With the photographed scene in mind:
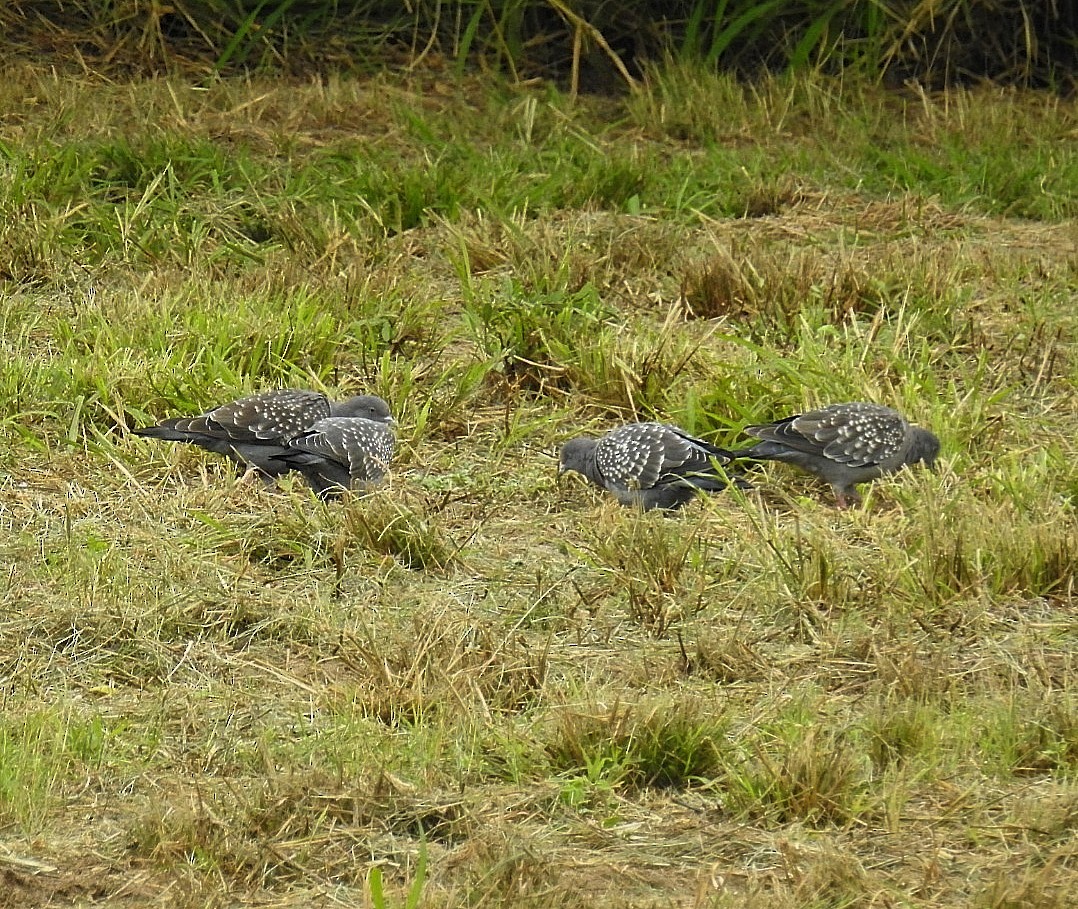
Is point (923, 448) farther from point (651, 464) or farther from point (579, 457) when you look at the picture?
point (579, 457)

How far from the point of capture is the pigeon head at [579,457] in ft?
20.5

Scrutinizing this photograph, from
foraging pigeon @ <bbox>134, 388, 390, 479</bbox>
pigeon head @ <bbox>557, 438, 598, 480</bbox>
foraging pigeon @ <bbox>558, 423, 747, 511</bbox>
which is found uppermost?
foraging pigeon @ <bbox>558, 423, 747, 511</bbox>

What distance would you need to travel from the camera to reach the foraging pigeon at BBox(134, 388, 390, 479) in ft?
20.5

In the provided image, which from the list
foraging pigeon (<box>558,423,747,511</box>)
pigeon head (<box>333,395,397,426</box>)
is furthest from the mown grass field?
pigeon head (<box>333,395,397,426</box>)

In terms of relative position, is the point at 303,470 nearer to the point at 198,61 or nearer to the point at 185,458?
the point at 185,458

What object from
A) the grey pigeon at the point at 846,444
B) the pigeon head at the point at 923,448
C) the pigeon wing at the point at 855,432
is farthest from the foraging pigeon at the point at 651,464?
the pigeon head at the point at 923,448

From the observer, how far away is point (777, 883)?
153 inches

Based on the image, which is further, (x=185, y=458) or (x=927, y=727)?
(x=185, y=458)

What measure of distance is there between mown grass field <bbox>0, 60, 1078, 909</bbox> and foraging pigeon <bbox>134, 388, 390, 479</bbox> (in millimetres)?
106

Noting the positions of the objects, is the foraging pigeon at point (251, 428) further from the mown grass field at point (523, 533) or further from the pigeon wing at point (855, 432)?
the pigeon wing at point (855, 432)

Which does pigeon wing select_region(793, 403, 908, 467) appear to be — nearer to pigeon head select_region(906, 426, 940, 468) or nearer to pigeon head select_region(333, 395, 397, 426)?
pigeon head select_region(906, 426, 940, 468)

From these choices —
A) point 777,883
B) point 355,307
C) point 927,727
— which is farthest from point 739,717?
point 355,307

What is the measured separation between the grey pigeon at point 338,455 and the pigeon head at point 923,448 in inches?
70.5

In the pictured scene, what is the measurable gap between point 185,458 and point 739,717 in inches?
101
